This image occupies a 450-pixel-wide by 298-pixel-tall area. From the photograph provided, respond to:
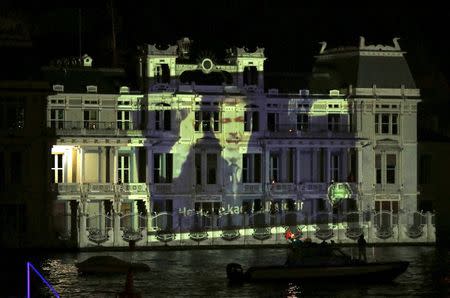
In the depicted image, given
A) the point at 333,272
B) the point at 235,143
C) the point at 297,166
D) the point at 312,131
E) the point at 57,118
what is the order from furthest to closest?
1. the point at 312,131
2. the point at 297,166
3. the point at 235,143
4. the point at 57,118
5. the point at 333,272

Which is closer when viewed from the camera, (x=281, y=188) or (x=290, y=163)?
(x=281, y=188)

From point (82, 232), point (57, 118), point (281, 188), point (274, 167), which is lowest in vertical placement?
point (82, 232)

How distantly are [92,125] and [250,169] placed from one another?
9840 millimetres

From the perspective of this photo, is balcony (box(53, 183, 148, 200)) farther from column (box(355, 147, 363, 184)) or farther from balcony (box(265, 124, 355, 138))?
column (box(355, 147, 363, 184))

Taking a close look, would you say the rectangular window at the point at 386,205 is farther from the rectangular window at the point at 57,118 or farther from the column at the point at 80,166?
the rectangular window at the point at 57,118

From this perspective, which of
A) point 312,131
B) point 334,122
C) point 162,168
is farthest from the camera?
point 334,122

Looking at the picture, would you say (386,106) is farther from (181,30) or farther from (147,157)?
(181,30)

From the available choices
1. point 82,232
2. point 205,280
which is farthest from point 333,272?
point 82,232

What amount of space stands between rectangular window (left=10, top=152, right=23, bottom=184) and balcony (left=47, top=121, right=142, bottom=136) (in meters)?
3.25

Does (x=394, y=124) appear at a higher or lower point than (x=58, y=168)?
higher

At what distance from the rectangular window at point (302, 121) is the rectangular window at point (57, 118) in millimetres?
14346

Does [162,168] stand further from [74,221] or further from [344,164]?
[344,164]

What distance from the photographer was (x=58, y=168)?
105 metres

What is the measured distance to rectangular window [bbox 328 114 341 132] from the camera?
11119 centimetres
